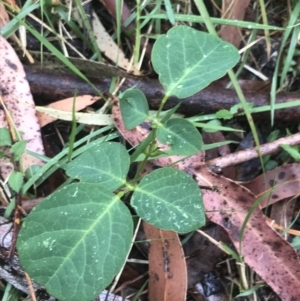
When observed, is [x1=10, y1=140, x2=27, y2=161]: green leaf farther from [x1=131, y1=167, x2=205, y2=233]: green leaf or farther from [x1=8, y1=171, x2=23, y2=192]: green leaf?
[x1=131, y1=167, x2=205, y2=233]: green leaf

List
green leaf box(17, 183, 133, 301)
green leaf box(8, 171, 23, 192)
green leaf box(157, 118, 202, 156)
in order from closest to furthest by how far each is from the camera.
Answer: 1. green leaf box(17, 183, 133, 301)
2. green leaf box(157, 118, 202, 156)
3. green leaf box(8, 171, 23, 192)

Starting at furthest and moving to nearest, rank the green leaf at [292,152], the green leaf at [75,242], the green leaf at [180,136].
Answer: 1. the green leaf at [292,152]
2. the green leaf at [180,136]
3. the green leaf at [75,242]

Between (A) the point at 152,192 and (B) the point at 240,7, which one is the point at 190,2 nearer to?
(B) the point at 240,7

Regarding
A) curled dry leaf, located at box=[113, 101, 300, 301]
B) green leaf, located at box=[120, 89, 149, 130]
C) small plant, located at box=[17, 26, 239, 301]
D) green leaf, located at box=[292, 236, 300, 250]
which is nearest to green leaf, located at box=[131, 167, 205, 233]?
small plant, located at box=[17, 26, 239, 301]

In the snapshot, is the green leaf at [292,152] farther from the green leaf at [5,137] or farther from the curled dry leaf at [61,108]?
the green leaf at [5,137]

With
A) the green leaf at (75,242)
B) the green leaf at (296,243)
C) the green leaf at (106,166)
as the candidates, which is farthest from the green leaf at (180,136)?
the green leaf at (296,243)

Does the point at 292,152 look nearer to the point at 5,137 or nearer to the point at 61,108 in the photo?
the point at 61,108

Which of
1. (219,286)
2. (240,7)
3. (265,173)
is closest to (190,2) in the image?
(240,7)
